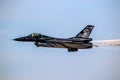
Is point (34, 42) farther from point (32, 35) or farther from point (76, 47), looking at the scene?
point (76, 47)

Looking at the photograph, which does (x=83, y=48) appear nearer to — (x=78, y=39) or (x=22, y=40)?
(x=78, y=39)

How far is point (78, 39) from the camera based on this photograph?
14.8 metres

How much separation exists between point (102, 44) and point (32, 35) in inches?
136

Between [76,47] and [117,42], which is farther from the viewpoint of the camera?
[117,42]

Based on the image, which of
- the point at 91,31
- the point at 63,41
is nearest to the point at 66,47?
the point at 63,41

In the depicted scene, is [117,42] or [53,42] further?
[117,42]

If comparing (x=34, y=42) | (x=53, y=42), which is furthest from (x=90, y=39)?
(x=34, y=42)

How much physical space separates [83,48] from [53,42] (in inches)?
57.1

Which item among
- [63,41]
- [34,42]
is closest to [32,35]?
[34,42]

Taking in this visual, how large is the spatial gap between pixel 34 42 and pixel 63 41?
1.44m

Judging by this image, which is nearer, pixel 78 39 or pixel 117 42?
pixel 78 39

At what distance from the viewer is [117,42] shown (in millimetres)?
16250

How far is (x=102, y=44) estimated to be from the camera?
1527 centimetres

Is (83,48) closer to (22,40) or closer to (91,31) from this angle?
(91,31)
